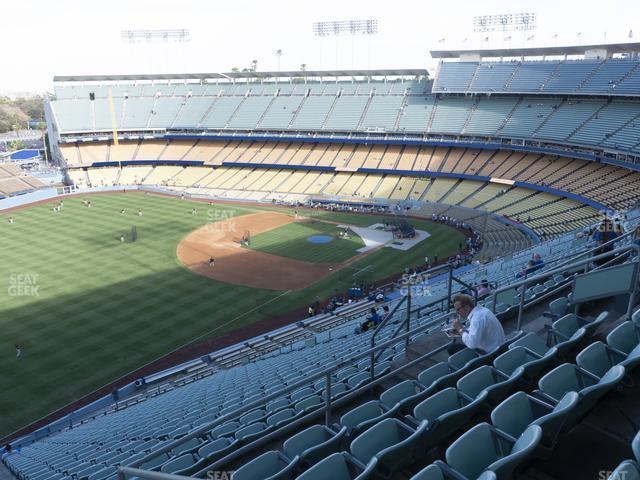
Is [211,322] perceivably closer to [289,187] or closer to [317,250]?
[317,250]

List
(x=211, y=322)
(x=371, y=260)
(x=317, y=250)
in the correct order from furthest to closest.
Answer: (x=317, y=250) < (x=371, y=260) < (x=211, y=322)

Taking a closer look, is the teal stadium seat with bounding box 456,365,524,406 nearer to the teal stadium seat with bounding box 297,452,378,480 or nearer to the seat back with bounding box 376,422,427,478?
the seat back with bounding box 376,422,427,478

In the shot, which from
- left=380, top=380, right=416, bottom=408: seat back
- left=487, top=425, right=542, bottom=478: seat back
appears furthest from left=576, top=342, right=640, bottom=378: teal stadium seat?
left=380, top=380, right=416, bottom=408: seat back

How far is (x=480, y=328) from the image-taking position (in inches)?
301

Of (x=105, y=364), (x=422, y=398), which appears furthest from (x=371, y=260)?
(x=422, y=398)

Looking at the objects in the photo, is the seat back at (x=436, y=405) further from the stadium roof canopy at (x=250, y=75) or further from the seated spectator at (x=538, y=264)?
the stadium roof canopy at (x=250, y=75)

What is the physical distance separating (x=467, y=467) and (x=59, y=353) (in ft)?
79.4

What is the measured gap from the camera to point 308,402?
9.05m

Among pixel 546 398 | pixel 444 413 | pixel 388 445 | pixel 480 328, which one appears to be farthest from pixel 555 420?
pixel 480 328

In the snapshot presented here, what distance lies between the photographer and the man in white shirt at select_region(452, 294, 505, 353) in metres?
7.62

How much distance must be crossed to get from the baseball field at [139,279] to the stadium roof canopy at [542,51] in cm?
2715

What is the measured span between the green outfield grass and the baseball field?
94mm

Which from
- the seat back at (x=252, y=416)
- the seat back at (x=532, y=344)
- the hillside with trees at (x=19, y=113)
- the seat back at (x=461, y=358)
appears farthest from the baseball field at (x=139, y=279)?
the hillside with trees at (x=19, y=113)

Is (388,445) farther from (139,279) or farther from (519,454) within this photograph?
(139,279)
